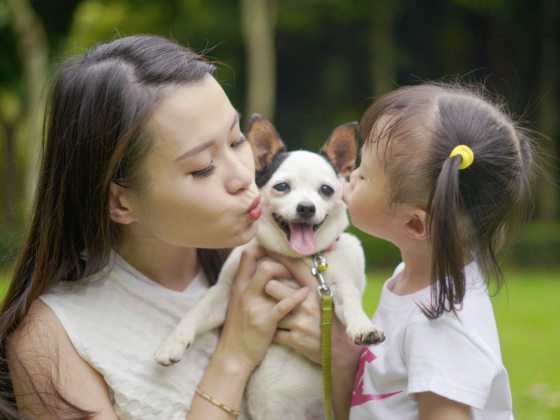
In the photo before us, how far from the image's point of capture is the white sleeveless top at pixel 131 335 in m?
2.42

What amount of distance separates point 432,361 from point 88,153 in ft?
3.86

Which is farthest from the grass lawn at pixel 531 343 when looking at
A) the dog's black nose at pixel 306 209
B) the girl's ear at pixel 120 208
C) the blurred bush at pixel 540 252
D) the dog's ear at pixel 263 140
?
the blurred bush at pixel 540 252

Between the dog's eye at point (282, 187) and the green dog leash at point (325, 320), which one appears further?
the dog's eye at point (282, 187)

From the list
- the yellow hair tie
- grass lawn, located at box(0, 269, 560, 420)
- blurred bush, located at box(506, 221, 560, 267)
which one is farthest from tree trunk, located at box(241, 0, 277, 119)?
the yellow hair tie

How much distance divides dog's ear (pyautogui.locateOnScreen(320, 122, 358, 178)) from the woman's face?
19.5 inches

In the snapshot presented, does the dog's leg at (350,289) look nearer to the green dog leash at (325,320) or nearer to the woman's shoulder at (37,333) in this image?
the green dog leash at (325,320)

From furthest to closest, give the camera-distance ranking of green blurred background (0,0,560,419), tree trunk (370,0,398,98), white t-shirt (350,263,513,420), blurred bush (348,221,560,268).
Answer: tree trunk (370,0,398,98) < green blurred background (0,0,560,419) < blurred bush (348,221,560,268) < white t-shirt (350,263,513,420)

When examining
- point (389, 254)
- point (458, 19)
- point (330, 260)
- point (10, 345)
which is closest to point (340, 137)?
point (330, 260)

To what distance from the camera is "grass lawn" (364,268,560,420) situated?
464cm

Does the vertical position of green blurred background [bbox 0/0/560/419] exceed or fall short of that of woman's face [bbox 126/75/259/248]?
it falls short

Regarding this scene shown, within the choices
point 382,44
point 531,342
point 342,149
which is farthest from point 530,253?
point 342,149

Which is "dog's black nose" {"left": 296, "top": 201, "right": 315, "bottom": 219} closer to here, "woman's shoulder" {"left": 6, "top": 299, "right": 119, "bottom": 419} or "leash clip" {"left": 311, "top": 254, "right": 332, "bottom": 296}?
"leash clip" {"left": 311, "top": 254, "right": 332, "bottom": 296}

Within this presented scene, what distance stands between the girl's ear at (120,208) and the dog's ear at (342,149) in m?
0.77

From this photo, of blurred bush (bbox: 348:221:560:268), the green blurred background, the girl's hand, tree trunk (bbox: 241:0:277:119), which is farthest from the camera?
tree trunk (bbox: 241:0:277:119)
